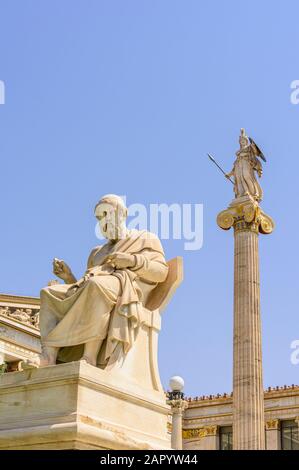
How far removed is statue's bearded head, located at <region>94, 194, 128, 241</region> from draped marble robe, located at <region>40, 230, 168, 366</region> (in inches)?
19.4

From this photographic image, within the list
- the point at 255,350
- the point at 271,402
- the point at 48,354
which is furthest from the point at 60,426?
the point at 271,402

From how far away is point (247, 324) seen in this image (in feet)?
74.0

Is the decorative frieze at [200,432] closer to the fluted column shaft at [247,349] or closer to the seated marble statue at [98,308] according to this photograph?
the fluted column shaft at [247,349]

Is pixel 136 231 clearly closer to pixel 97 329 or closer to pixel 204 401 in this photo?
pixel 97 329

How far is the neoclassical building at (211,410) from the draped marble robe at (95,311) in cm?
2804

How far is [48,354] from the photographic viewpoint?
6883 mm

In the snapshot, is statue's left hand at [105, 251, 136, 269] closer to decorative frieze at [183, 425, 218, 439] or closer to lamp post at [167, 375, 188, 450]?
lamp post at [167, 375, 188, 450]

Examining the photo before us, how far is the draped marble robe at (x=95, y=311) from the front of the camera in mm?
6820

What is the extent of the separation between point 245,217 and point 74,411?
18.0 m

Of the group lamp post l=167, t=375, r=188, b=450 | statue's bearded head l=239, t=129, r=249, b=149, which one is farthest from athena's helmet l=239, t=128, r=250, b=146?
lamp post l=167, t=375, r=188, b=450

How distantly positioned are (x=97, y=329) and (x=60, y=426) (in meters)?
1.00

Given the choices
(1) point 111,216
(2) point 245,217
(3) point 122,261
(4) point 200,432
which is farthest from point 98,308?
(4) point 200,432
